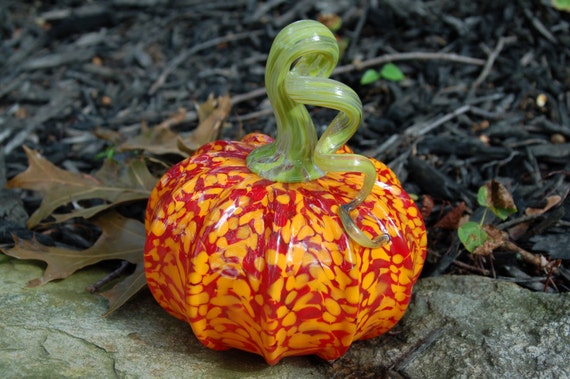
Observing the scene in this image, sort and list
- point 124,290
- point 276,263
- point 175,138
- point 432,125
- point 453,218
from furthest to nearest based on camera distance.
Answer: point 432,125, point 175,138, point 453,218, point 124,290, point 276,263

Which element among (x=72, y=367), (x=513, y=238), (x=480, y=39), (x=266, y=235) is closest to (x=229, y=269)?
(x=266, y=235)

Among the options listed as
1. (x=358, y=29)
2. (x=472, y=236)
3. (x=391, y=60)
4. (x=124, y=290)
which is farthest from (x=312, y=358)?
(x=358, y=29)

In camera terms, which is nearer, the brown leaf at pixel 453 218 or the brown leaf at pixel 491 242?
the brown leaf at pixel 491 242

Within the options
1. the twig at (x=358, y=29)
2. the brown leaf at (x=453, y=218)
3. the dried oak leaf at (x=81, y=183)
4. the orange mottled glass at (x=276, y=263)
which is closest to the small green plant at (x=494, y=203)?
the brown leaf at (x=453, y=218)

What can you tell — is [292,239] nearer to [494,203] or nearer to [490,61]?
[494,203]

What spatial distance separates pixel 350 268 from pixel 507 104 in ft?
7.48

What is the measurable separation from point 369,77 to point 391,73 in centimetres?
14

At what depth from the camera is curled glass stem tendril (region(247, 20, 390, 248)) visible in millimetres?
2109

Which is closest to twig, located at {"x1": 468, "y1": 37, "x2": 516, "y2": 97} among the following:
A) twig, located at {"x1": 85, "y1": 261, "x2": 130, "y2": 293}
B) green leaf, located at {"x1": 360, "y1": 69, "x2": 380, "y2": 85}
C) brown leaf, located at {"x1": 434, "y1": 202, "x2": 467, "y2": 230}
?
green leaf, located at {"x1": 360, "y1": 69, "x2": 380, "y2": 85}

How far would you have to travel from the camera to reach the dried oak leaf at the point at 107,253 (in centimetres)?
257

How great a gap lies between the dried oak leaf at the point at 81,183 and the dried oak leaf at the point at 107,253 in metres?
0.12

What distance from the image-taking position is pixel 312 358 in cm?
239

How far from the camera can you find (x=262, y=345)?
2.17 metres

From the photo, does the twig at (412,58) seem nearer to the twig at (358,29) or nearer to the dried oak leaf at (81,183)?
the twig at (358,29)
